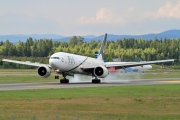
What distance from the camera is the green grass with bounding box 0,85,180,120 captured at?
123ft

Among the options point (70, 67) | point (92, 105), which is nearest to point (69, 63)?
point (70, 67)

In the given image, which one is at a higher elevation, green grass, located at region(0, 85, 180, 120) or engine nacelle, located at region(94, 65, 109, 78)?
engine nacelle, located at region(94, 65, 109, 78)

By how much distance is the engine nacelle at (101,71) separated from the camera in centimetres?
7931

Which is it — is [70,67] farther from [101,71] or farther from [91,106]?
[91,106]

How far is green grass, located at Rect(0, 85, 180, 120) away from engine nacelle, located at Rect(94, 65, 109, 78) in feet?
78.8

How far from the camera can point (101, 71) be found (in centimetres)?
7988

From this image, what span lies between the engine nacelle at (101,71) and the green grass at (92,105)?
78.8 ft

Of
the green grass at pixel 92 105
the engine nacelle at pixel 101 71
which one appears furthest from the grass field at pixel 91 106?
the engine nacelle at pixel 101 71

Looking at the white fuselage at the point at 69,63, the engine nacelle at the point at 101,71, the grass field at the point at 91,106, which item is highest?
the white fuselage at the point at 69,63

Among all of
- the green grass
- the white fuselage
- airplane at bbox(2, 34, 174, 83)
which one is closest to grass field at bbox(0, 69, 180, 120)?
the green grass

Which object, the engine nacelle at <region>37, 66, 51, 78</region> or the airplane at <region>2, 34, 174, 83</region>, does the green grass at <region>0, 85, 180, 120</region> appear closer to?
the airplane at <region>2, 34, 174, 83</region>

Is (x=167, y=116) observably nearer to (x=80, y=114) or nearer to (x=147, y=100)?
(x=80, y=114)

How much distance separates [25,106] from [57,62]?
3395 centimetres

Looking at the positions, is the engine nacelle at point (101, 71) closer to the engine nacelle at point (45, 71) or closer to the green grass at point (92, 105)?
the engine nacelle at point (45, 71)
